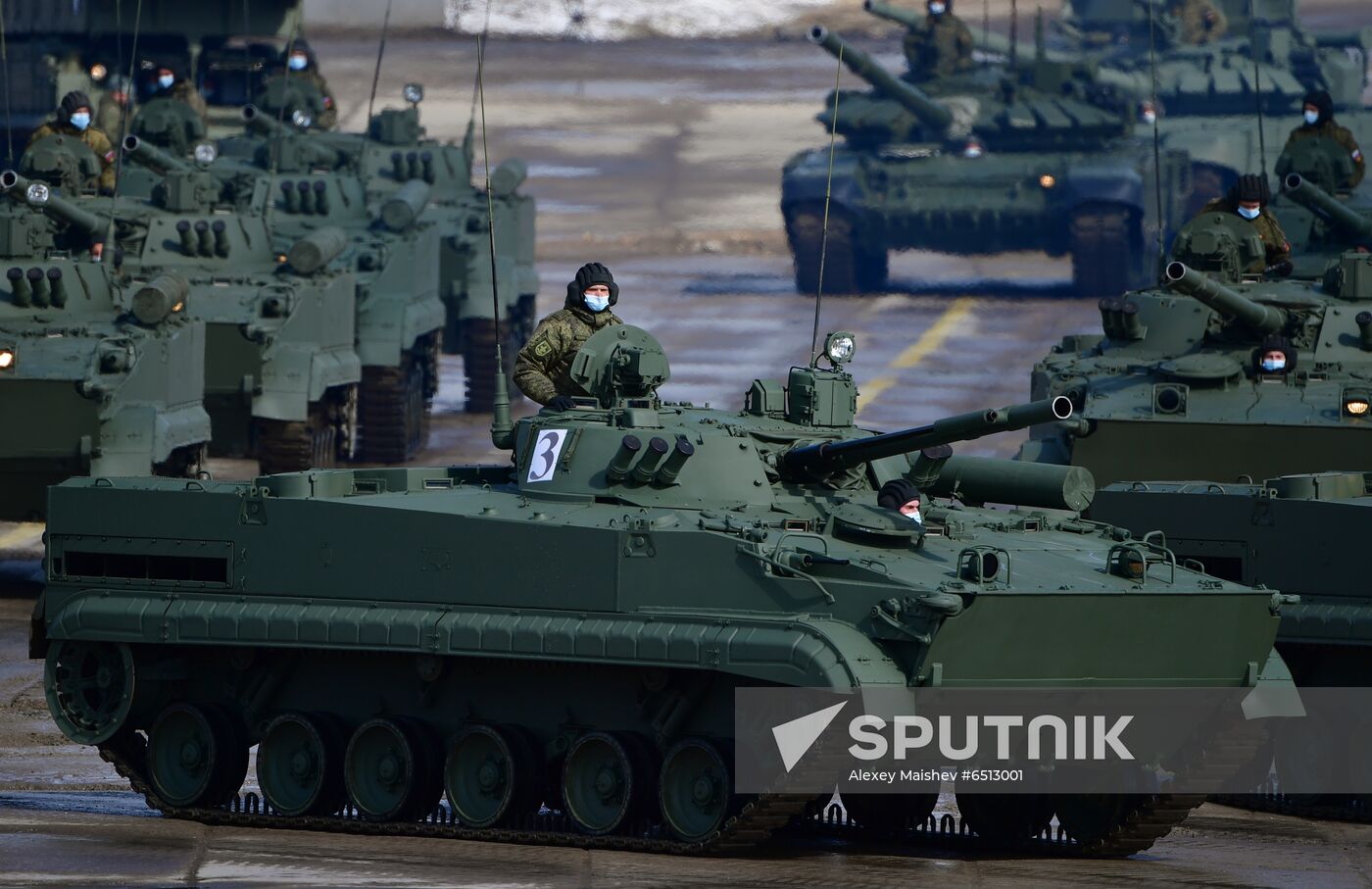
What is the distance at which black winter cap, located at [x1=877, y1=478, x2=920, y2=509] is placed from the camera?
52.6ft

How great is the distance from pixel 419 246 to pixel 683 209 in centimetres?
2205

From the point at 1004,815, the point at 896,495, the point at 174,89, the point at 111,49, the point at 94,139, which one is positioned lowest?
the point at 1004,815

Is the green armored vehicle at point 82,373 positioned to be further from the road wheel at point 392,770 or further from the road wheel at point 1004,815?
the road wheel at point 1004,815

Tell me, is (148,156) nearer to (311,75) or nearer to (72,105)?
(72,105)

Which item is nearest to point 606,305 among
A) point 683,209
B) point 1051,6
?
point 683,209

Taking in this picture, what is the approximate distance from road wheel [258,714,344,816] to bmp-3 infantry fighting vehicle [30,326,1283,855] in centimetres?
2

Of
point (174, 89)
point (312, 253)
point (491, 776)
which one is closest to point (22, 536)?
point (312, 253)

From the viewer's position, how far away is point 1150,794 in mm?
15906

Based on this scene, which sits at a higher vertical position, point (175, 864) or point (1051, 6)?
point (1051, 6)

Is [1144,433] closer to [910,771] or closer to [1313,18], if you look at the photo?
[910,771]

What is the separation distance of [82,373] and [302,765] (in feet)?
32.8

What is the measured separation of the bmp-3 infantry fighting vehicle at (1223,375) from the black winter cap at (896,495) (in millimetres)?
5867

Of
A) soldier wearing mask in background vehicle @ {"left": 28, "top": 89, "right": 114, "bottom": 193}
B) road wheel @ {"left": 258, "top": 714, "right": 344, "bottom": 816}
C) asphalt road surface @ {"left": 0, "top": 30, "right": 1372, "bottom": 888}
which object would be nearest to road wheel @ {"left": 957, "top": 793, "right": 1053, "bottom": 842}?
asphalt road surface @ {"left": 0, "top": 30, "right": 1372, "bottom": 888}

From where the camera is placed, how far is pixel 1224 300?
22.7 m
